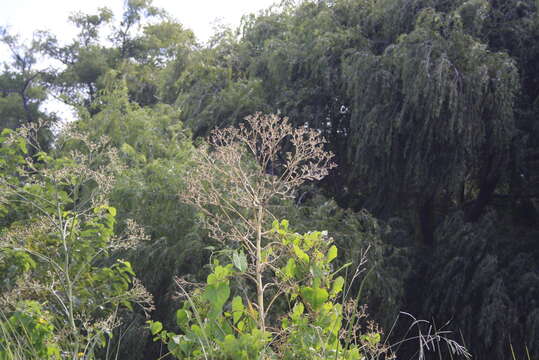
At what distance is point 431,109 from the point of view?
6.45 m

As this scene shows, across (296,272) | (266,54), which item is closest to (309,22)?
(266,54)

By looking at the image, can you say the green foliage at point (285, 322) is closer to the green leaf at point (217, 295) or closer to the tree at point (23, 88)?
the green leaf at point (217, 295)

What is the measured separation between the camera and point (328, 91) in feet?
25.9

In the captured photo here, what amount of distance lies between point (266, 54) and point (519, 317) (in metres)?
4.86

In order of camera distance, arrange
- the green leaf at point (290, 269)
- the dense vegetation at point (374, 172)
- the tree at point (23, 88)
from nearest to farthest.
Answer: the green leaf at point (290, 269) → the dense vegetation at point (374, 172) → the tree at point (23, 88)

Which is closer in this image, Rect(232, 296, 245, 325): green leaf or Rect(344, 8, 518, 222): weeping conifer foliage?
Rect(232, 296, 245, 325): green leaf

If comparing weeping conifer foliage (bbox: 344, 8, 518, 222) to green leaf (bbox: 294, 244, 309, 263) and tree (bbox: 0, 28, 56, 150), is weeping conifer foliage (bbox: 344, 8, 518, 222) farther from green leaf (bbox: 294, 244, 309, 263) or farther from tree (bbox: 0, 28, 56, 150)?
tree (bbox: 0, 28, 56, 150)

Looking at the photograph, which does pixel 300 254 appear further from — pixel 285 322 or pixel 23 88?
pixel 23 88

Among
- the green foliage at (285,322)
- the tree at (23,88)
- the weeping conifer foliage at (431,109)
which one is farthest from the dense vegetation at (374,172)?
the tree at (23,88)

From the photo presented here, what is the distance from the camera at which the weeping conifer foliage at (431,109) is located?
254 inches

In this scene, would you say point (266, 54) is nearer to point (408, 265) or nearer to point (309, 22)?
point (309, 22)

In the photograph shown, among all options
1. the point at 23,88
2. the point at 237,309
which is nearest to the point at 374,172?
the point at 237,309

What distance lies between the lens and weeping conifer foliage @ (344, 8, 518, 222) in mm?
6445

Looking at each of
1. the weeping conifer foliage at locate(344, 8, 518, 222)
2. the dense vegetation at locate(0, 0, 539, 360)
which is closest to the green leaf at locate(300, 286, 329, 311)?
the dense vegetation at locate(0, 0, 539, 360)
